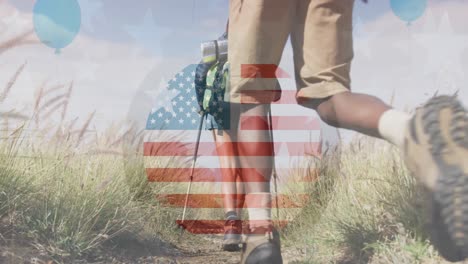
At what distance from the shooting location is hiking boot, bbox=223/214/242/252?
162cm

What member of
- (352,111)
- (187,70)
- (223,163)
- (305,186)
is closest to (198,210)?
(223,163)

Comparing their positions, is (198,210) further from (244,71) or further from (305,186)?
(244,71)

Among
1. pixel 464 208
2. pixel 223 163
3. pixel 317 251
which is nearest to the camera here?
pixel 464 208

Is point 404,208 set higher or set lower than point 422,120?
lower

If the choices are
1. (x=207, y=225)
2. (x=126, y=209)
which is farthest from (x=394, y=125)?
(x=126, y=209)

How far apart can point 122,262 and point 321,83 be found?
2.33 feet

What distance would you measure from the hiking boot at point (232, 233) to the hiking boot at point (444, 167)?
55 centimetres

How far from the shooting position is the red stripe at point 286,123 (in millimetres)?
1444

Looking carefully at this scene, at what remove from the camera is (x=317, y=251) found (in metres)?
1.53

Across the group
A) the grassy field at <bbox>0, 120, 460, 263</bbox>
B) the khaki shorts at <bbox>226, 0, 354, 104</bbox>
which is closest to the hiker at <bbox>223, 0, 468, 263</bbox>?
the khaki shorts at <bbox>226, 0, 354, 104</bbox>

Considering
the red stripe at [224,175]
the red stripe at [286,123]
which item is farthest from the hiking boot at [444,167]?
the red stripe at [224,175]

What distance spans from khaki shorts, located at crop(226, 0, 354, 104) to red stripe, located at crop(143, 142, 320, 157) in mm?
121

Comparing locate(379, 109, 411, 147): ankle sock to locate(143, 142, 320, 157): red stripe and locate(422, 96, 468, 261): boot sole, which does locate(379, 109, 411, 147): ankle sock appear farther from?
locate(143, 142, 320, 157): red stripe

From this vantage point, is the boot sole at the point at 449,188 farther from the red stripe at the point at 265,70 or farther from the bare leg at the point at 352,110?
the red stripe at the point at 265,70
